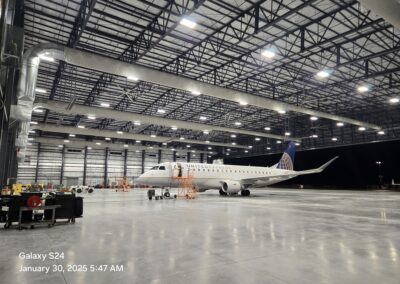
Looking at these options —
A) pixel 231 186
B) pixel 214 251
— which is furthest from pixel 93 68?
pixel 231 186

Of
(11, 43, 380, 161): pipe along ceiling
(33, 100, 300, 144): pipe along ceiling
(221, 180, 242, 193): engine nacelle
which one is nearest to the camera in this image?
(11, 43, 380, 161): pipe along ceiling

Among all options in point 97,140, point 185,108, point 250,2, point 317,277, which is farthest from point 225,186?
point 97,140

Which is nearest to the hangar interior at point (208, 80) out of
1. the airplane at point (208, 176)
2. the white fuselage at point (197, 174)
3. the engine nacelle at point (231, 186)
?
the white fuselage at point (197, 174)

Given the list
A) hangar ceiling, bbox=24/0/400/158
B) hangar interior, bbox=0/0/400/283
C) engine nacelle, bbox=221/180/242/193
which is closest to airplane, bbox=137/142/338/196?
engine nacelle, bbox=221/180/242/193

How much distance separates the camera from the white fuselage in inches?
827

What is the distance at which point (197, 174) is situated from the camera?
22.9m

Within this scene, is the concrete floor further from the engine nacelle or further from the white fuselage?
the engine nacelle

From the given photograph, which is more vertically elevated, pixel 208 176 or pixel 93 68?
pixel 93 68

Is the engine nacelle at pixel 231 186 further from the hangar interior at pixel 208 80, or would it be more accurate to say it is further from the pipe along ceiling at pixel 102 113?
the pipe along ceiling at pixel 102 113

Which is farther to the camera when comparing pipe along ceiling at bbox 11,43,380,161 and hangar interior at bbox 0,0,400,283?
pipe along ceiling at bbox 11,43,380,161

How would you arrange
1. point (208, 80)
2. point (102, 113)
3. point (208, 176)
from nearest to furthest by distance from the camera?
point (208, 80)
point (208, 176)
point (102, 113)

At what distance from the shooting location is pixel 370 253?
5.20m

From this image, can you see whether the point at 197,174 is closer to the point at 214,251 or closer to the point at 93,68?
the point at 93,68

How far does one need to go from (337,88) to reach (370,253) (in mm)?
23727
